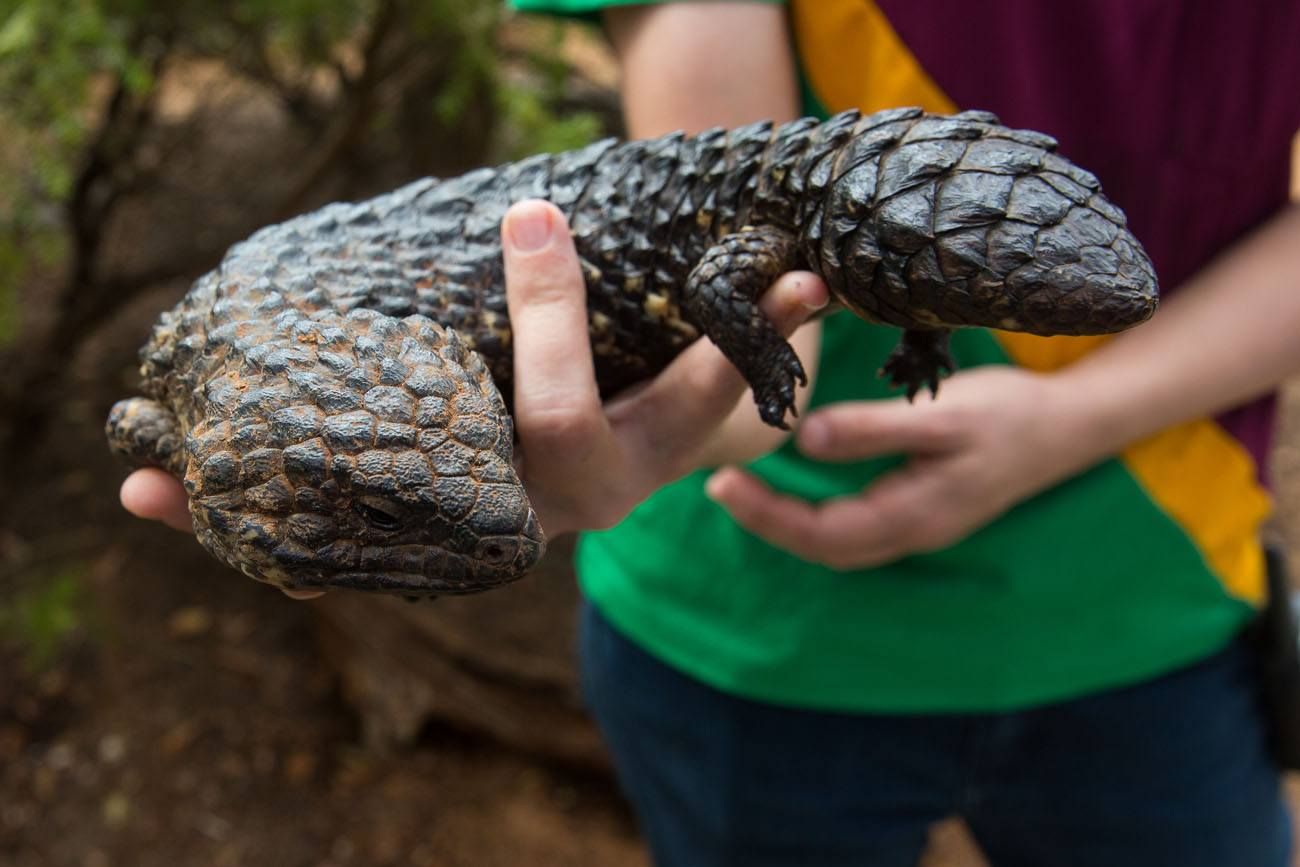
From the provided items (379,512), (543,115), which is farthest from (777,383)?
(543,115)

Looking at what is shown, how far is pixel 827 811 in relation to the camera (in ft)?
6.65

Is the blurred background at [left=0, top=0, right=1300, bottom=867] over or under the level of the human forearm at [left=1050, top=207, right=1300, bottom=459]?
under

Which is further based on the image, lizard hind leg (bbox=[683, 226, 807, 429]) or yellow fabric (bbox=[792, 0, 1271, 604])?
yellow fabric (bbox=[792, 0, 1271, 604])

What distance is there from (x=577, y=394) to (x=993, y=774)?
1242mm

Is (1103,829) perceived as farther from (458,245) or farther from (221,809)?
(221,809)

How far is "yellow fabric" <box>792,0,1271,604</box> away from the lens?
1.62 meters

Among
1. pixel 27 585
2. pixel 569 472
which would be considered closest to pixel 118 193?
pixel 27 585

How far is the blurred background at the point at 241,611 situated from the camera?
3.17m

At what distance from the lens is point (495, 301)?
134 centimetres

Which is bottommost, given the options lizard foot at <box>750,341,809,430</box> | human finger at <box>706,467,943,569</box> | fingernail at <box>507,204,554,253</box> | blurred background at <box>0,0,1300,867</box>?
blurred background at <box>0,0,1300,867</box>

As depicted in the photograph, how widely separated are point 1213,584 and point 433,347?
4.86ft

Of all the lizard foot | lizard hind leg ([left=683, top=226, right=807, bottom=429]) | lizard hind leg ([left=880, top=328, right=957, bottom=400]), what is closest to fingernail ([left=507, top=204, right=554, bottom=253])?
lizard hind leg ([left=683, top=226, right=807, bottom=429])

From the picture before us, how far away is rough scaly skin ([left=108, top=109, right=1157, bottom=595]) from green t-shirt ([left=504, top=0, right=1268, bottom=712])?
0.58 m

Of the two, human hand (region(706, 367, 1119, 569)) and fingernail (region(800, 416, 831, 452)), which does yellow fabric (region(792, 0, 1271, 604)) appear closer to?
human hand (region(706, 367, 1119, 569))
